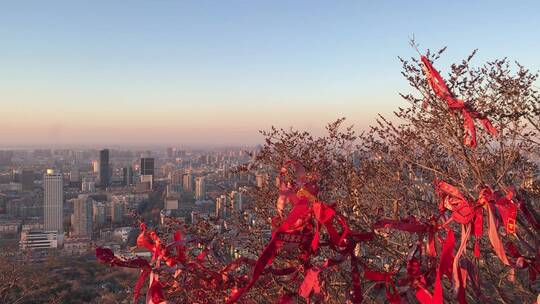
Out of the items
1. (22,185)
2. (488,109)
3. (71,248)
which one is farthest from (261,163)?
(22,185)

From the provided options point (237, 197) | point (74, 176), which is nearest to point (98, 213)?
→ point (74, 176)

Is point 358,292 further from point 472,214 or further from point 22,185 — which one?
point 22,185

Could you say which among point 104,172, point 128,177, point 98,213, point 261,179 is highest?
point 261,179

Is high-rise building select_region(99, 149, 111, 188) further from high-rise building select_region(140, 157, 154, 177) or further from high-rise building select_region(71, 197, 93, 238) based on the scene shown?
high-rise building select_region(71, 197, 93, 238)

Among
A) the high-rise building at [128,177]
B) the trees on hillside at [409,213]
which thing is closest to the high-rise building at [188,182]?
the high-rise building at [128,177]

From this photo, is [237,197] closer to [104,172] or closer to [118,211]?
[118,211]

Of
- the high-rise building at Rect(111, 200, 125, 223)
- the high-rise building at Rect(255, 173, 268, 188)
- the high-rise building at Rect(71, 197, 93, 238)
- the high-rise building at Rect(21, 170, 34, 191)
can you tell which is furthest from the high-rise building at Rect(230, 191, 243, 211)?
the high-rise building at Rect(21, 170, 34, 191)
